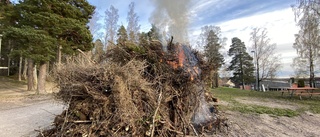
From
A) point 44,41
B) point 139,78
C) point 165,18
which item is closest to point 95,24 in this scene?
point 44,41

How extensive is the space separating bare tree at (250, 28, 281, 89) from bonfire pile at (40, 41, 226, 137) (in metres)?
23.7

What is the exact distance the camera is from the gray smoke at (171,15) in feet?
19.7

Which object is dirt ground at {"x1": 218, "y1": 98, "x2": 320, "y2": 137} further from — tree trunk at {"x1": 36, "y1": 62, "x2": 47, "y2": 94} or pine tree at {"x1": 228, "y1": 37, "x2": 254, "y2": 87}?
pine tree at {"x1": 228, "y1": 37, "x2": 254, "y2": 87}

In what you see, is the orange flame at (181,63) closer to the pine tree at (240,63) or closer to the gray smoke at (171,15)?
the gray smoke at (171,15)

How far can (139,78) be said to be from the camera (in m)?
3.09

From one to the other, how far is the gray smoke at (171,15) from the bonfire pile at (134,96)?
7.15 ft

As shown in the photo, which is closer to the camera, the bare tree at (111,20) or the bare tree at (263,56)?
the bare tree at (111,20)

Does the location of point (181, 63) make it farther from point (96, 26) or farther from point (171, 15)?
point (96, 26)

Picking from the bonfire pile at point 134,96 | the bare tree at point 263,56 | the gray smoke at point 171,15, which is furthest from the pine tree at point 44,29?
the bare tree at point 263,56

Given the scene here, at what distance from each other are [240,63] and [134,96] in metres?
29.0

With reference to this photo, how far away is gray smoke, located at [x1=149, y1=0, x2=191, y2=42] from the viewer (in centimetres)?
600

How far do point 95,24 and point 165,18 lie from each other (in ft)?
49.0

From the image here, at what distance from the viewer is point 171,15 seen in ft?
20.5

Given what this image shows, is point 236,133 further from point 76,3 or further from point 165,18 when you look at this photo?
point 76,3
